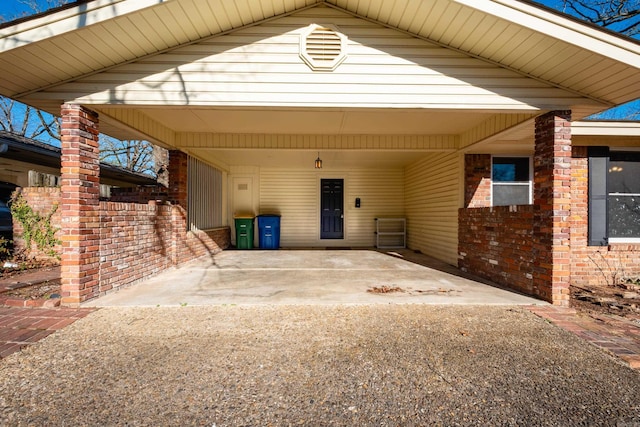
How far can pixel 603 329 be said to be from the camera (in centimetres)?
283

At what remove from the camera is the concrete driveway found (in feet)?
11.7

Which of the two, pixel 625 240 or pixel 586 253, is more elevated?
pixel 625 240

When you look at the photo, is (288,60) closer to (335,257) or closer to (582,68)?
(582,68)

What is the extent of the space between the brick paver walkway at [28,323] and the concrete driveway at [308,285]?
316mm

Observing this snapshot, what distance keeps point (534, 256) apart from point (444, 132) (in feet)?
9.64

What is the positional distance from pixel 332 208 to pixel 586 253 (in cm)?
621

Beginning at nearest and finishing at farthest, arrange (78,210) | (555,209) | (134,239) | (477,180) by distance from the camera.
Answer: (78,210), (555,209), (134,239), (477,180)

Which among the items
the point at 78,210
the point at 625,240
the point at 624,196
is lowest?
the point at 625,240

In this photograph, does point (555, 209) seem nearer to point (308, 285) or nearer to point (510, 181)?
point (510, 181)

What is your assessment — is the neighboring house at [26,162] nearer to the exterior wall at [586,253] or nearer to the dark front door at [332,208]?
the dark front door at [332,208]

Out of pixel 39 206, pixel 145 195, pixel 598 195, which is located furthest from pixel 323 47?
pixel 39 206

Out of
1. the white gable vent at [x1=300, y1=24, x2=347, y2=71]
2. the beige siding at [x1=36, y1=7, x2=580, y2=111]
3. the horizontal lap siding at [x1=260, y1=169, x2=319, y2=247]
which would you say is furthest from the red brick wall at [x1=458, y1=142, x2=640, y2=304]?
the horizontal lap siding at [x1=260, y1=169, x2=319, y2=247]

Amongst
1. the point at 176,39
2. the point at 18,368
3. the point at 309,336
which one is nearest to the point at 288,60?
the point at 176,39

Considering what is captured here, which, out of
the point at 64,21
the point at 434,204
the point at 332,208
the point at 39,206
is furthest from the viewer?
the point at 332,208
